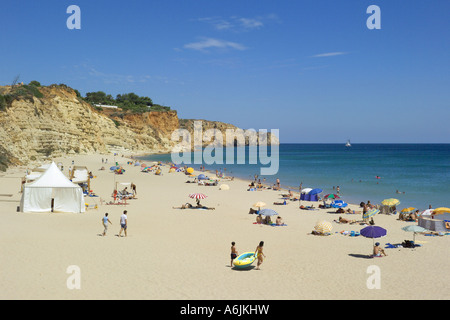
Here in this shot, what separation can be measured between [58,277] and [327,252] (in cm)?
764

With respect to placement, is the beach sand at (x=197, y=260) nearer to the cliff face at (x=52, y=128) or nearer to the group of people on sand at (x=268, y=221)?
the group of people on sand at (x=268, y=221)

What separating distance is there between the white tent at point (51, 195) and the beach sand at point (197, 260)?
1.75 ft

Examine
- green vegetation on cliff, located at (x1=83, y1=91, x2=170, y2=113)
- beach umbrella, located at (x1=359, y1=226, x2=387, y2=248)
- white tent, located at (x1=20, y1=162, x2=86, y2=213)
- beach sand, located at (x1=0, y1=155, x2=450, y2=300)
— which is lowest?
beach sand, located at (x1=0, y1=155, x2=450, y2=300)

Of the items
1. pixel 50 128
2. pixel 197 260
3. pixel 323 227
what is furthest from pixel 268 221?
pixel 50 128

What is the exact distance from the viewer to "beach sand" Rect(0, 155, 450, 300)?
25.6 feet

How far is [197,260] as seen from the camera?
10086mm

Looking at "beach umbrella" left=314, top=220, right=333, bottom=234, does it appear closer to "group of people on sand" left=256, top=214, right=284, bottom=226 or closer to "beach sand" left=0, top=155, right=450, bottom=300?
"beach sand" left=0, top=155, right=450, bottom=300

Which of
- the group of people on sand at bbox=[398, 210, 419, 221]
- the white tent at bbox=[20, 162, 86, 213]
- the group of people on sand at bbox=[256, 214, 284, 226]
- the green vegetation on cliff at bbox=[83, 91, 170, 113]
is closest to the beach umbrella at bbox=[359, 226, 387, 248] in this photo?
the group of people on sand at bbox=[256, 214, 284, 226]

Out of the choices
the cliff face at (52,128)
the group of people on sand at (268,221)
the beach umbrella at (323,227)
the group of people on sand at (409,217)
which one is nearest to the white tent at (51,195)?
the group of people on sand at (268,221)

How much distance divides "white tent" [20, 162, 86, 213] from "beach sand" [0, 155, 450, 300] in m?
0.53

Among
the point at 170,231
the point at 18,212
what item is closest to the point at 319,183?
the point at 170,231

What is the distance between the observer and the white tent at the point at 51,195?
15406 mm

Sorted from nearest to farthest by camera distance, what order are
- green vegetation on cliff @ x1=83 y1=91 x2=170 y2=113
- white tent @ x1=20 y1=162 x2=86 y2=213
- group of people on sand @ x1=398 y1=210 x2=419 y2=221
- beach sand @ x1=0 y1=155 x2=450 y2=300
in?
beach sand @ x1=0 y1=155 x2=450 y2=300
white tent @ x1=20 y1=162 x2=86 y2=213
group of people on sand @ x1=398 y1=210 x2=419 y2=221
green vegetation on cliff @ x1=83 y1=91 x2=170 y2=113

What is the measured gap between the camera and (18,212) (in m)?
15.3
